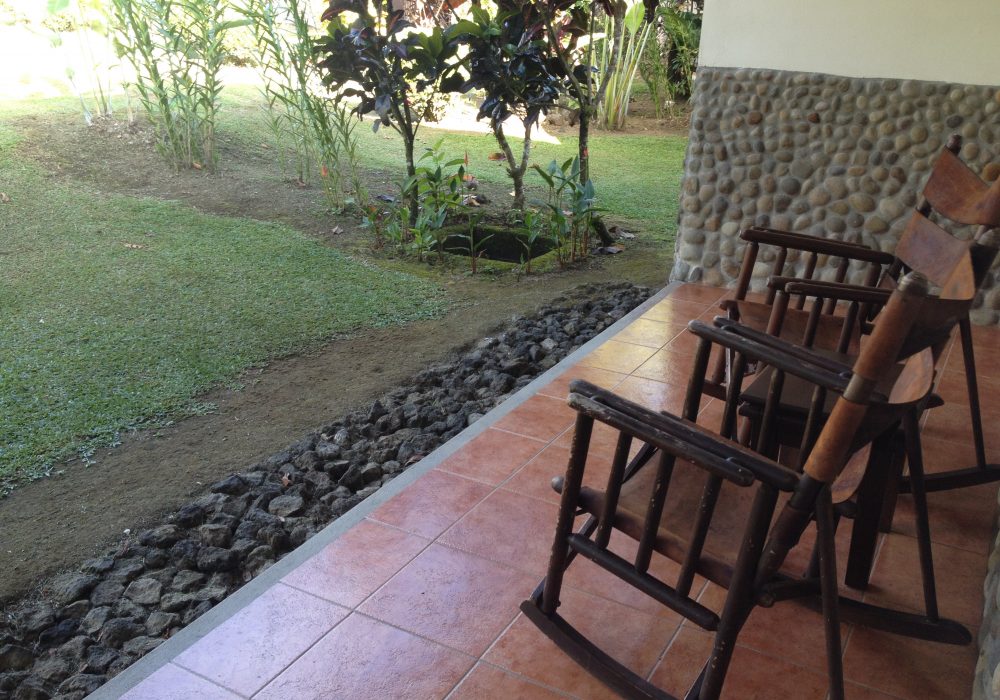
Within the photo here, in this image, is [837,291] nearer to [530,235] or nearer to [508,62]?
[530,235]

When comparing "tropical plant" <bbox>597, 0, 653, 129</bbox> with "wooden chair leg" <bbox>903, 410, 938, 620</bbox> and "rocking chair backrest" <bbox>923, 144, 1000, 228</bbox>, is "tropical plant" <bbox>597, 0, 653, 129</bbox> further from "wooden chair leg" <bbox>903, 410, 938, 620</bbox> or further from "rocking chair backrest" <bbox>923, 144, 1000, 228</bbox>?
"wooden chair leg" <bbox>903, 410, 938, 620</bbox>

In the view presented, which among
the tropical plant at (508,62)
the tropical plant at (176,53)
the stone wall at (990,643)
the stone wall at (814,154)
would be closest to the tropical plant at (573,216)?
the tropical plant at (508,62)

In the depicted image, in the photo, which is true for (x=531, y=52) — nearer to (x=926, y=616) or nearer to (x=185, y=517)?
(x=185, y=517)

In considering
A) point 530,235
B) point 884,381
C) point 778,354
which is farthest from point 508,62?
point 778,354

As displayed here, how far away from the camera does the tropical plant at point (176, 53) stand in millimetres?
5679

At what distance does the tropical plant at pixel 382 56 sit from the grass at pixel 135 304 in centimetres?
110

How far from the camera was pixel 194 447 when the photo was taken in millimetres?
3191

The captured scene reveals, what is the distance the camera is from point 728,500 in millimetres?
1757

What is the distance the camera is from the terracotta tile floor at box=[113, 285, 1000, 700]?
1.79m

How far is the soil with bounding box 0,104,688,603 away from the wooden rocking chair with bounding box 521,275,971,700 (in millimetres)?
1567

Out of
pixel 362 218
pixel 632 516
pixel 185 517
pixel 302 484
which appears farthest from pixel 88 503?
pixel 362 218

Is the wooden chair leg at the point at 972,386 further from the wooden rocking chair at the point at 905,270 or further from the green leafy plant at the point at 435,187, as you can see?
the green leafy plant at the point at 435,187

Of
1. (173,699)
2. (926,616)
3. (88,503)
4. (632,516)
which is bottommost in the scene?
(88,503)

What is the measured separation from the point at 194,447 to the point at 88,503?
464mm
